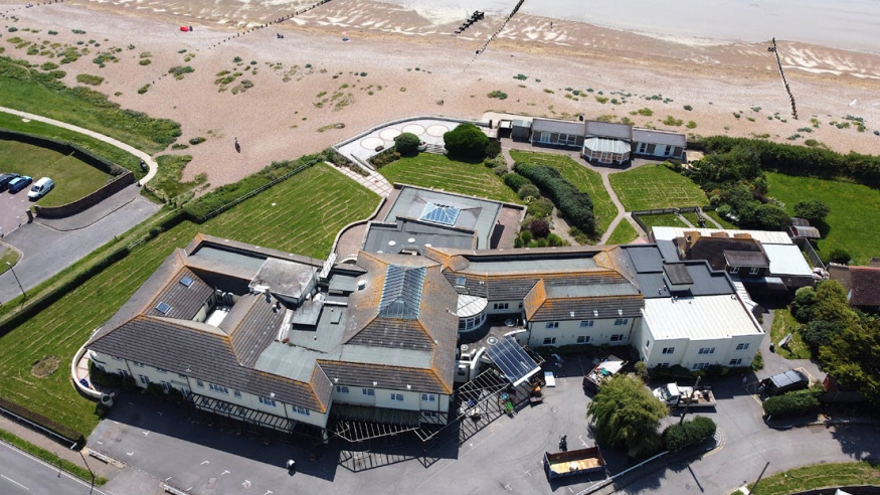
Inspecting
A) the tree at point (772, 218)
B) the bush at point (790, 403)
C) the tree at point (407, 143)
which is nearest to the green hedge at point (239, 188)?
the tree at point (407, 143)

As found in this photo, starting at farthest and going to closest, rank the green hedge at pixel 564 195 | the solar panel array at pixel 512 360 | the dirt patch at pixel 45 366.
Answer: the green hedge at pixel 564 195 < the dirt patch at pixel 45 366 < the solar panel array at pixel 512 360

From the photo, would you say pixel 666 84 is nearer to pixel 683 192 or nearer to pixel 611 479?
pixel 683 192

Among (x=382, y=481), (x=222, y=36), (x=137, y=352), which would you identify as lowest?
(x=382, y=481)

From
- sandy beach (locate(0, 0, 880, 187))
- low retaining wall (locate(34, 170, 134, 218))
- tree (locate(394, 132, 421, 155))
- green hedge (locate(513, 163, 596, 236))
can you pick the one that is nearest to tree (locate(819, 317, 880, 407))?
green hedge (locate(513, 163, 596, 236))

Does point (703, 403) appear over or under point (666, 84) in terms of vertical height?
under

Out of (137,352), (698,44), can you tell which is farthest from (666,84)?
(137,352)

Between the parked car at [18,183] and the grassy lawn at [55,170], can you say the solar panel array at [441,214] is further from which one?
the parked car at [18,183]
